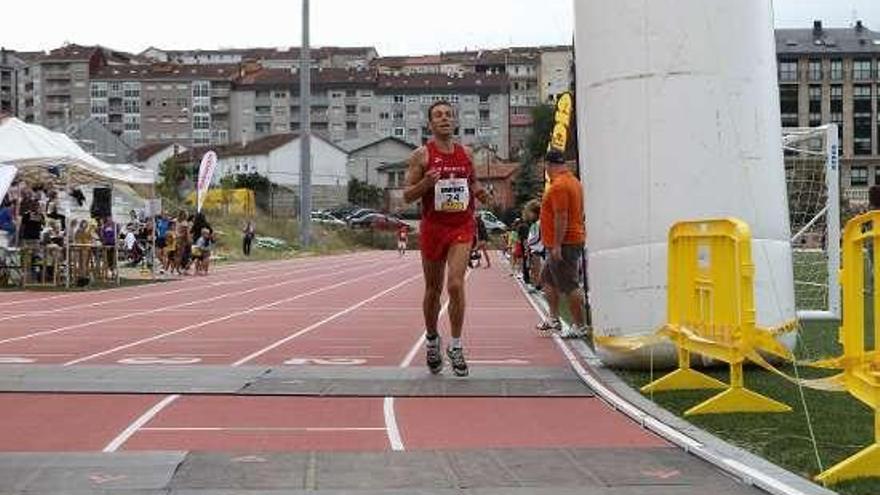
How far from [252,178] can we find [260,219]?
1106 inches

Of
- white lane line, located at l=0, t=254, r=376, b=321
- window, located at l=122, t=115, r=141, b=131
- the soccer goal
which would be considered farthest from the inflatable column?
window, located at l=122, t=115, r=141, b=131

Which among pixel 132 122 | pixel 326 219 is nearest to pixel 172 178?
pixel 326 219

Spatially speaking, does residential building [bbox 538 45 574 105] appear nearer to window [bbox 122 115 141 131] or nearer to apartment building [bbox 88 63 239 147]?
apartment building [bbox 88 63 239 147]

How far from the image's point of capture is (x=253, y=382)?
1015 centimetres

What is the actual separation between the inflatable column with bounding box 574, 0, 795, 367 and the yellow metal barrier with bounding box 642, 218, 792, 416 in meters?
0.70

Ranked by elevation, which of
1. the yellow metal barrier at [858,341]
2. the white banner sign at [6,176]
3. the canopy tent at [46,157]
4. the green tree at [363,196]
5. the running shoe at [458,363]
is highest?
the green tree at [363,196]

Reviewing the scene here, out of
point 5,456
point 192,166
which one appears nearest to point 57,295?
point 5,456

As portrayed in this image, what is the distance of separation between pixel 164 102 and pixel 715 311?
568ft

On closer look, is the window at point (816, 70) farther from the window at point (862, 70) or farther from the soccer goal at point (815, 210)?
the soccer goal at point (815, 210)

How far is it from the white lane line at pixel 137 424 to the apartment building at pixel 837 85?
142538 mm

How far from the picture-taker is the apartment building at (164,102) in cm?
17388

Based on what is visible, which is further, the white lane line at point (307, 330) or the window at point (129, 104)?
the window at point (129, 104)

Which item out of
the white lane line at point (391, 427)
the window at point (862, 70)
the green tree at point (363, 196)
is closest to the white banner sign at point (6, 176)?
the white lane line at point (391, 427)

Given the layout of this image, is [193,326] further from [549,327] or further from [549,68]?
[549,68]
